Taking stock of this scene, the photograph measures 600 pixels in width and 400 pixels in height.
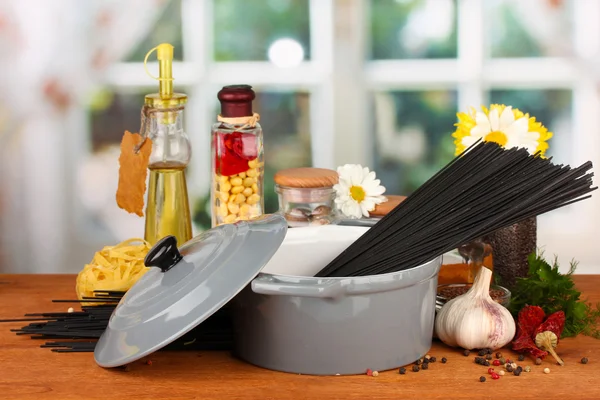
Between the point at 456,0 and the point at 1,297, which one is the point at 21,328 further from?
the point at 456,0

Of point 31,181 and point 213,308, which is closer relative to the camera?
point 213,308

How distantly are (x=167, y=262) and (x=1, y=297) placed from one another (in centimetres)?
50

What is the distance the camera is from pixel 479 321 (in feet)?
3.72

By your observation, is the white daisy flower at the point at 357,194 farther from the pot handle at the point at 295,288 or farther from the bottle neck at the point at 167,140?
the pot handle at the point at 295,288

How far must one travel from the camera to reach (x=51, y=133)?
1768 millimetres

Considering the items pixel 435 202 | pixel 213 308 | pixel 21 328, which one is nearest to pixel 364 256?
pixel 435 202

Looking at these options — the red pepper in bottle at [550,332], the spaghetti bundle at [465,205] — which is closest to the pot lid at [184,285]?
the spaghetti bundle at [465,205]

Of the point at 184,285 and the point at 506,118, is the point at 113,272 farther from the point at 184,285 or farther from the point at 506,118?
the point at 506,118

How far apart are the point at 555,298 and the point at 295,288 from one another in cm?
42

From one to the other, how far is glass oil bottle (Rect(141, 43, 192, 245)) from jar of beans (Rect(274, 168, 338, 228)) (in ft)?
0.53

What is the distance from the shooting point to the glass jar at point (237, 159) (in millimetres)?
1343

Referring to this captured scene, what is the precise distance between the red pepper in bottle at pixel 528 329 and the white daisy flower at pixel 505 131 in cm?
26

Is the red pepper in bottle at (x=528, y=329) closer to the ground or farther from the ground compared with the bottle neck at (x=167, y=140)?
closer to the ground

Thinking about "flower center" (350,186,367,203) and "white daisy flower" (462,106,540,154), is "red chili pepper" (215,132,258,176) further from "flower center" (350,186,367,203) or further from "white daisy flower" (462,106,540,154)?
"white daisy flower" (462,106,540,154)
